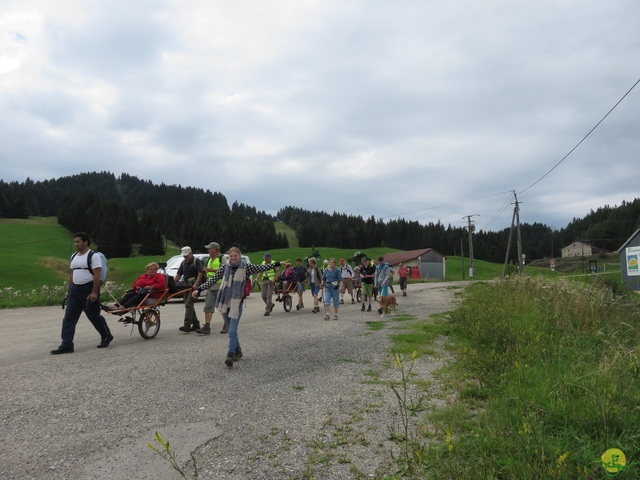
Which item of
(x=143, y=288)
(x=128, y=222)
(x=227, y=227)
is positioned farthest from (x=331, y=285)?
(x=227, y=227)

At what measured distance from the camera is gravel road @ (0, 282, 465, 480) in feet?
11.3

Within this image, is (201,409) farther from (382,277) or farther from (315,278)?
(382,277)

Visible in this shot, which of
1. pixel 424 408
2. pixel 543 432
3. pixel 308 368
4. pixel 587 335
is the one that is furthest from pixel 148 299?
pixel 587 335

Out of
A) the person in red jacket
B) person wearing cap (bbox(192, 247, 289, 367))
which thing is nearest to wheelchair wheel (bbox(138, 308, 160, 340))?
the person in red jacket

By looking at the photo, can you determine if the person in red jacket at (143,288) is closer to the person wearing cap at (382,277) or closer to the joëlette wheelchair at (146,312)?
the joëlette wheelchair at (146,312)

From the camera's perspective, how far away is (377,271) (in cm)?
1583

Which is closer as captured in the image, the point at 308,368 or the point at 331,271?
the point at 308,368

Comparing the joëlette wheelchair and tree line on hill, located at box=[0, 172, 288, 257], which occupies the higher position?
tree line on hill, located at box=[0, 172, 288, 257]

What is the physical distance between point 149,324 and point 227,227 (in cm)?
9396

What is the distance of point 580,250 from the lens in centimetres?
13262

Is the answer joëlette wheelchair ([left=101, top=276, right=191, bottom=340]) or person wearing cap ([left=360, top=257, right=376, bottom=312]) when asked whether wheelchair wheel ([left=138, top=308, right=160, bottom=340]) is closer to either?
joëlette wheelchair ([left=101, top=276, right=191, bottom=340])

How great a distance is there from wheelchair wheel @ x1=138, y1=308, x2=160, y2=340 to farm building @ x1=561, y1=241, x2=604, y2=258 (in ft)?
437

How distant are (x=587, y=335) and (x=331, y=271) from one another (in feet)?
24.0

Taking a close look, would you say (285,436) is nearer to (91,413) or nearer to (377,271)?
(91,413)
